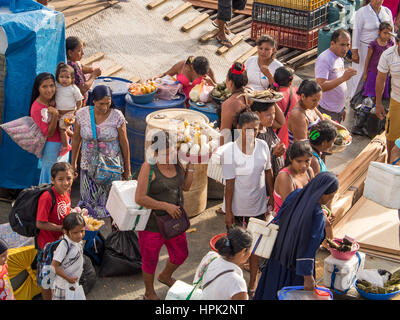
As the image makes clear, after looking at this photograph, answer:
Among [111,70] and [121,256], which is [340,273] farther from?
[111,70]

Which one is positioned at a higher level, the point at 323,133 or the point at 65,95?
the point at 323,133

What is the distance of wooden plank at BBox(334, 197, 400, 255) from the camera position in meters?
6.57

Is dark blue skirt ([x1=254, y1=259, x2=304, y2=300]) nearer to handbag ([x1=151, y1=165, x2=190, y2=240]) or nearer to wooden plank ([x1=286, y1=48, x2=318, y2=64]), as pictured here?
handbag ([x1=151, y1=165, x2=190, y2=240])

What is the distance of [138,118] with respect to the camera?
7609 mm

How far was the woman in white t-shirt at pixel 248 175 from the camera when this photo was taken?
5637 mm

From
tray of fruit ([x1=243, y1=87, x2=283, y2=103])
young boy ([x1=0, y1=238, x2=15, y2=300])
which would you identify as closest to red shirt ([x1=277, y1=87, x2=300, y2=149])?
tray of fruit ([x1=243, y1=87, x2=283, y2=103])

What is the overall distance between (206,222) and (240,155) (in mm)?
1721

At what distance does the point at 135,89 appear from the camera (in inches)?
301

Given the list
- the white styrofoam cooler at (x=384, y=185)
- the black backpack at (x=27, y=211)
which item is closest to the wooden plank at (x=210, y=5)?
the white styrofoam cooler at (x=384, y=185)

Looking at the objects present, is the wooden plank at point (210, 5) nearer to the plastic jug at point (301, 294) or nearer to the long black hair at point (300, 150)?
the long black hair at point (300, 150)

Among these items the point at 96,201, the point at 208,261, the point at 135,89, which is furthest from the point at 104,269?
the point at 135,89

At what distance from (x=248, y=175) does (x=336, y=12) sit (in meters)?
7.06

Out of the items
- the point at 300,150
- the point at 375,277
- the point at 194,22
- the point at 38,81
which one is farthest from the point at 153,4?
the point at 375,277

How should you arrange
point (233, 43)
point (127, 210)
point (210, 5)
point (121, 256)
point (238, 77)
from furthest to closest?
point (210, 5) < point (233, 43) < point (238, 77) < point (121, 256) < point (127, 210)
